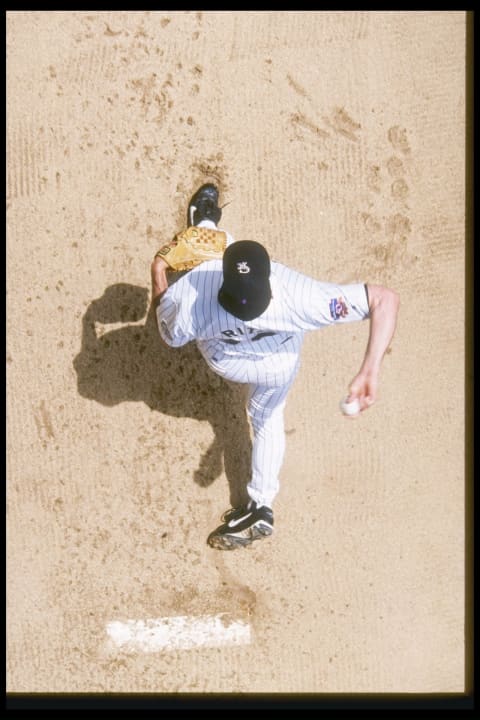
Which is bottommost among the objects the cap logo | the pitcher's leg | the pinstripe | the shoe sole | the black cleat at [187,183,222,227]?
the shoe sole

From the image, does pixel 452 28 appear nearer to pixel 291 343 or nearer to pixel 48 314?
pixel 291 343

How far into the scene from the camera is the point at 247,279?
225cm

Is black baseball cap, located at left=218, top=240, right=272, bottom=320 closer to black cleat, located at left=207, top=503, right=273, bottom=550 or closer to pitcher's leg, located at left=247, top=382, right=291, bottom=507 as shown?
pitcher's leg, located at left=247, top=382, right=291, bottom=507

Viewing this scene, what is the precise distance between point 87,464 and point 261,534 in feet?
3.77

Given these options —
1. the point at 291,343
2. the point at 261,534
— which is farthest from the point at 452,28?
the point at 261,534

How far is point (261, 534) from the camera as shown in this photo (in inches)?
140

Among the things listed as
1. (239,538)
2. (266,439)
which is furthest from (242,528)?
(266,439)

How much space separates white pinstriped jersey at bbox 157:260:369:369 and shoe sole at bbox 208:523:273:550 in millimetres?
1325

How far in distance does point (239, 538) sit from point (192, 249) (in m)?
1.75

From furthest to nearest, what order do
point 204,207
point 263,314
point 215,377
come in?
point 215,377 → point 204,207 → point 263,314

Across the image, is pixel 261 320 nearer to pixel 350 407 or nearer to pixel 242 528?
pixel 350 407

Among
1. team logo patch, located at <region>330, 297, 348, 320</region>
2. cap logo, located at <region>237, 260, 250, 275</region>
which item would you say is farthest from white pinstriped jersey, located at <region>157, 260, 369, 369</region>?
cap logo, located at <region>237, 260, 250, 275</region>

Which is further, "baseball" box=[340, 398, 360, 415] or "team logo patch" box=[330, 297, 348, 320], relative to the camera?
"team logo patch" box=[330, 297, 348, 320]

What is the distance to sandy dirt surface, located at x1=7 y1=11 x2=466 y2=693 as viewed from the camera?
3621 millimetres
